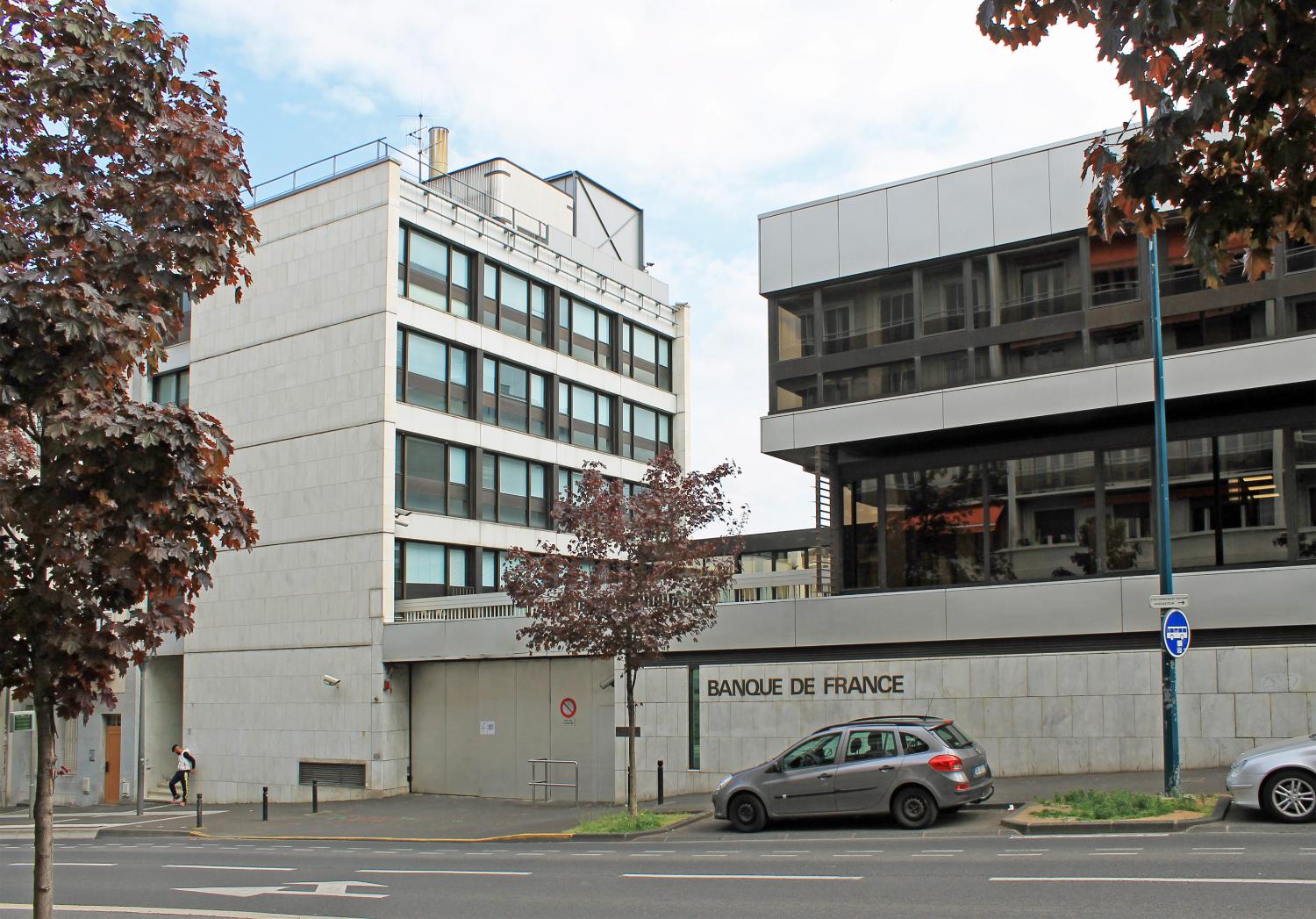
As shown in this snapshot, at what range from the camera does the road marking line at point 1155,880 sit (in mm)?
11642

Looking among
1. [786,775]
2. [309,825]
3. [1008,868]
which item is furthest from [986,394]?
[309,825]

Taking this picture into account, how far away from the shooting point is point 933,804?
59.1 ft

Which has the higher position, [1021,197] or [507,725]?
[1021,197]

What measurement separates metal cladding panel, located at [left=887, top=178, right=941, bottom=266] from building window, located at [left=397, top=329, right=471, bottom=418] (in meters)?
15.2

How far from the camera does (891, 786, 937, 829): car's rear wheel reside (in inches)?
712

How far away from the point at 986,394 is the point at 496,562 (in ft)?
61.7

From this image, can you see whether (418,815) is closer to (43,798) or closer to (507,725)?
(507,725)

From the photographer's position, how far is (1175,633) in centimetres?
1767

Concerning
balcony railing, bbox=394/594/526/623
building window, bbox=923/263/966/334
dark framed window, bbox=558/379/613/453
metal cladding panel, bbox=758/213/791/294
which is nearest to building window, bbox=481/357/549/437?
dark framed window, bbox=558/379/613/453

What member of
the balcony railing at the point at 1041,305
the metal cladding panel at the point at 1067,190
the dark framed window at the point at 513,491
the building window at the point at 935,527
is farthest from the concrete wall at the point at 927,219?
the dark framed window at the point at 513,491

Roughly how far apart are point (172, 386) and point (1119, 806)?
33.0 metres

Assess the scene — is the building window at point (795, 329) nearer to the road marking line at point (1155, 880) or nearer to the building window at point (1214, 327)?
the building window at point (1214, 327)

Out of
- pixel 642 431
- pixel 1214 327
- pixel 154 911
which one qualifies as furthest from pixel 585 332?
pixel 154 911

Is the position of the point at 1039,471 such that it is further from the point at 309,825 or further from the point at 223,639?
the point at 223,639
